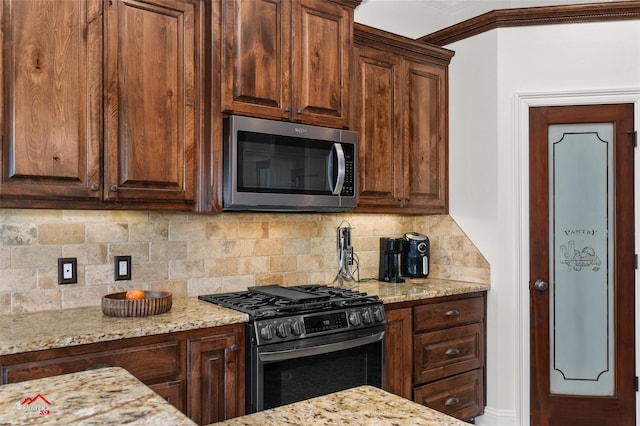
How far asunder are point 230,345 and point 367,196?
1.36 m

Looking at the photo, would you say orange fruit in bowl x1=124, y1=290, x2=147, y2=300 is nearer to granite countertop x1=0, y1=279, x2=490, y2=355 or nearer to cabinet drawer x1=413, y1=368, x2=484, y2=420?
granite countertop x1=0, y1=279, x2=490, y2=355

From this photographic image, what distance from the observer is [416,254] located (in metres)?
3.62

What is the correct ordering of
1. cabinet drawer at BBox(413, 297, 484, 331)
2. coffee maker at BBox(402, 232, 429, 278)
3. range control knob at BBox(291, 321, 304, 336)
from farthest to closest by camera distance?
1. coffee maker at BBox(402, 232, 429, 278)
2. cabinet drawer at BBox(413, 297, 484, 331)
3. range control knob at BBox(291, 321, 304, 336)

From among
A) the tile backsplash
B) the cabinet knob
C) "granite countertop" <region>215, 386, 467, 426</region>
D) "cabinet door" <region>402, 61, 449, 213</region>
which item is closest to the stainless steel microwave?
the tile backsplash

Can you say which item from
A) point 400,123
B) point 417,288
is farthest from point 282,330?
point 400,123

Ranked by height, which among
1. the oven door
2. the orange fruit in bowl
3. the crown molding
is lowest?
the oven door

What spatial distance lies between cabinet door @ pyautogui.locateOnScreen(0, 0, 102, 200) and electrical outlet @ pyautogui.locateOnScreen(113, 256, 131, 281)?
463mm

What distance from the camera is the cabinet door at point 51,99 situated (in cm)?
210

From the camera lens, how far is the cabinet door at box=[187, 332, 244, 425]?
2246mm

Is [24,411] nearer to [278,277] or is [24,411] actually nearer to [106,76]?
[106,76]

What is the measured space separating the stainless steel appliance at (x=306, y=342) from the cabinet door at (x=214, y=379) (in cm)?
6

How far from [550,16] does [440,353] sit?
223 cm

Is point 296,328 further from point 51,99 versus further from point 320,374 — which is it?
point 51,99

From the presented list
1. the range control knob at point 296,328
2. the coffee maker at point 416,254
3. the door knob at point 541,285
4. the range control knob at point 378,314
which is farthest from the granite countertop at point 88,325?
the door knob at point 541,285
